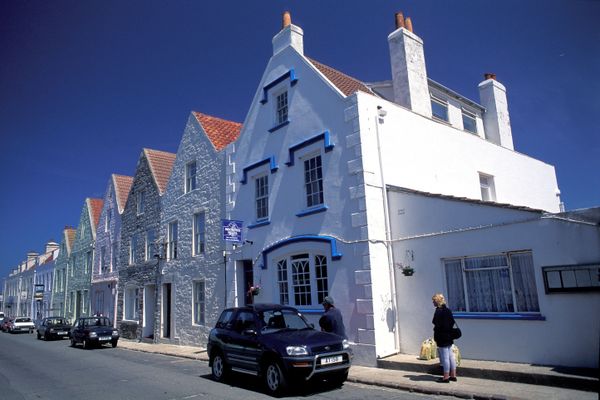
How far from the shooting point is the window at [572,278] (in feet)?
26.2

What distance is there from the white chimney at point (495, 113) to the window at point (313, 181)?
9958 mm

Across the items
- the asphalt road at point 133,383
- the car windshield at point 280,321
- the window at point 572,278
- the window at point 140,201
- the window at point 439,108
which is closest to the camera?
the window at point 572,278

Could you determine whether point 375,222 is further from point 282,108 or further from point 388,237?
point 282,108

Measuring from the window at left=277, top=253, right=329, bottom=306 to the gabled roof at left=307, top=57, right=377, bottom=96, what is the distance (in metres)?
5.41

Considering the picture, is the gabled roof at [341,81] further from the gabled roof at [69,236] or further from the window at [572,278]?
the gabled roof at [69,236]

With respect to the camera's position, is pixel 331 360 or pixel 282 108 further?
pixel 282 108

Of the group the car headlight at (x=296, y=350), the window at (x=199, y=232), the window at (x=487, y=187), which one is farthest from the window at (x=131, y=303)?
the window at (x=487, y=187)

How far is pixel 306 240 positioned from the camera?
13.4 metres

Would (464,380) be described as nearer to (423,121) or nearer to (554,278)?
(554,278)

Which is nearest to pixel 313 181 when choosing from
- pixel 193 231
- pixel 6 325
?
pixel 193 231

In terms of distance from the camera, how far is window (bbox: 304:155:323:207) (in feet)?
44.5

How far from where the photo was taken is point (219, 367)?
10422 mm


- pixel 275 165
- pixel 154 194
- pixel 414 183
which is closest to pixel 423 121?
pixel 414 183

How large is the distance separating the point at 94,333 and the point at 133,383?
11.3 metres
